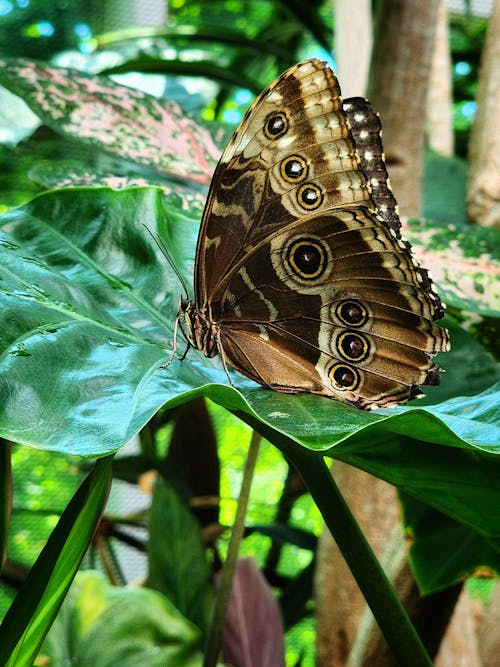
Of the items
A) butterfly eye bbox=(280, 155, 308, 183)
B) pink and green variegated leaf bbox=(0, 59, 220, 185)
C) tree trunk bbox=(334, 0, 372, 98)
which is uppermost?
tree trunk bbox=(334, 0, 372, 98)

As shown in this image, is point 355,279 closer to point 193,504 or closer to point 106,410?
point 106,410

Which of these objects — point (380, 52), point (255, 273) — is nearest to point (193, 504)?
point (255, 273)

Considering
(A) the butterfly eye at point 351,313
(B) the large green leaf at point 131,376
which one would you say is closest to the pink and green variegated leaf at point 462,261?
(B) the large green leaf at point 131,376

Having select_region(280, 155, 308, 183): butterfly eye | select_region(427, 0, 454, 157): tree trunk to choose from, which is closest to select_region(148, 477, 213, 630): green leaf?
select_region(280, 155, 308, 183): butterfly eye

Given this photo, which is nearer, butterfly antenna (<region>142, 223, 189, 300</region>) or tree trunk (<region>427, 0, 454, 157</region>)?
butterfly antenna (<region>142, 223, 189, 300</region>)

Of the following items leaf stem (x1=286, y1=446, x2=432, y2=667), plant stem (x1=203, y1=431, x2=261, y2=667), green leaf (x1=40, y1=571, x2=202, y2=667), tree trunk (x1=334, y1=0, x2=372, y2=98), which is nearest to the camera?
leaf stem (x1=286, y1=446, x2=432, y2=667)

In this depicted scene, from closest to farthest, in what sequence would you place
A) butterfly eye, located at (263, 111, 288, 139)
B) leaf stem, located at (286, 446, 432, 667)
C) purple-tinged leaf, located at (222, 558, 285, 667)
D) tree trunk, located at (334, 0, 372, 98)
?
1. leaf stem, located at (286, 446, 432, 667)
2. butterfly eye, located at (263, 111, 288, 139)
3. purple-tinged leaf, located at (222, 558, 285, 667)
4. tree trunk, located at (334, 0, 372, 98)

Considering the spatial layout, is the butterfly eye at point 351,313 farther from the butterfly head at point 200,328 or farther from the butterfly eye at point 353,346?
the butterfly head at point 200,328

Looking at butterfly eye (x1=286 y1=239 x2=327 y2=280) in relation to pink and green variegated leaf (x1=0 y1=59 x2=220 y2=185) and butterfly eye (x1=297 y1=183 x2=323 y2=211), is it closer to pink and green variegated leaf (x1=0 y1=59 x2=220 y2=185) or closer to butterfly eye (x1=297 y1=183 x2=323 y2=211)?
butterfly eye (x1=297 y1=183 x2=323 y2=211)
